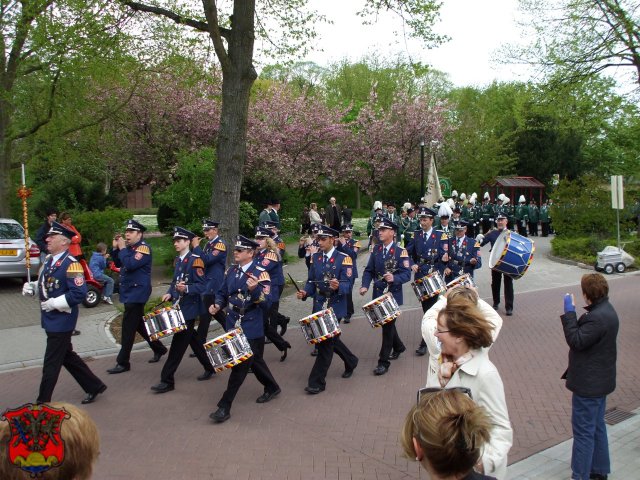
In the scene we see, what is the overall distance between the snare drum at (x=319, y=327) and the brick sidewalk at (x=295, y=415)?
0.72m

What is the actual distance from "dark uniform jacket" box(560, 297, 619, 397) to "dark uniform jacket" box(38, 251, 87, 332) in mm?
4867

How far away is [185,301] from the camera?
7.96 metres

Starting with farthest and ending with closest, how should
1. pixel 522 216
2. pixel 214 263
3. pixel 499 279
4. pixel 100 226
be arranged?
pixel 522 216 → pixel 100 226 → pixel 499 279 → pixel 214 263

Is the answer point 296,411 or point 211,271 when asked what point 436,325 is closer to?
point 296,411

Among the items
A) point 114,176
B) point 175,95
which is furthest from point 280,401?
point 114,176

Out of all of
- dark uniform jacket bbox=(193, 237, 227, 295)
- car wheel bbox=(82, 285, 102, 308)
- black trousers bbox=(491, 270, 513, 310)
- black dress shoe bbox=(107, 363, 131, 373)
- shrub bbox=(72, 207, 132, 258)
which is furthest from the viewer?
shrub bbox=(72, 207, 132, 258)

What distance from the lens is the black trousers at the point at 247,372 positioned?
6.59 meters

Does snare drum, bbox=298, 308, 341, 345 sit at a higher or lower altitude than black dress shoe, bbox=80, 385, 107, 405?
higher

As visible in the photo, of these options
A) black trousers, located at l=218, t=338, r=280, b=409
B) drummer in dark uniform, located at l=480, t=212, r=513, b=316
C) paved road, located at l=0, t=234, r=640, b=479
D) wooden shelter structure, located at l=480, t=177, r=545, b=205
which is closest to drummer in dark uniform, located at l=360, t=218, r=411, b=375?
paved road, located at l=0, t=234, r=640, b=479

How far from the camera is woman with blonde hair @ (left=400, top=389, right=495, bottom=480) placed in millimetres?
2307

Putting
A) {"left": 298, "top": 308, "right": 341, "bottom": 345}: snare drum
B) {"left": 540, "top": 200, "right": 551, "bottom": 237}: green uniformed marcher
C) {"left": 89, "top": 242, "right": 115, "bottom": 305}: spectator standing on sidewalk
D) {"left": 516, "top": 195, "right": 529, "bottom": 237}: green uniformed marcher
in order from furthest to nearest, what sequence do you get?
{"left": 540, "top": 200, "right": 551, "bottom": 237}: green uniformed marcher, {"left": 516, "top": 195, "right": 529, "bottom": 237}: green uniformed marcher, {"left": 89, "top": 242, "right": 115, "bottom": 305}: spectator standing on sidewalk, {"left": 298, "top": 308, "right": 341, "bottom": 345}: snare drum

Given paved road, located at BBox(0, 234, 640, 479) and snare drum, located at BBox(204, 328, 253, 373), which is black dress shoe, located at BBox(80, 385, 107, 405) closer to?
paved road, located at BBox(0, 234, 640, 479)

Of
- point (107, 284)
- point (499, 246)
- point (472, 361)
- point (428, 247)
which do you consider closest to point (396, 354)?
point (428, 247)

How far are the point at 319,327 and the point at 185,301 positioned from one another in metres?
1.86
